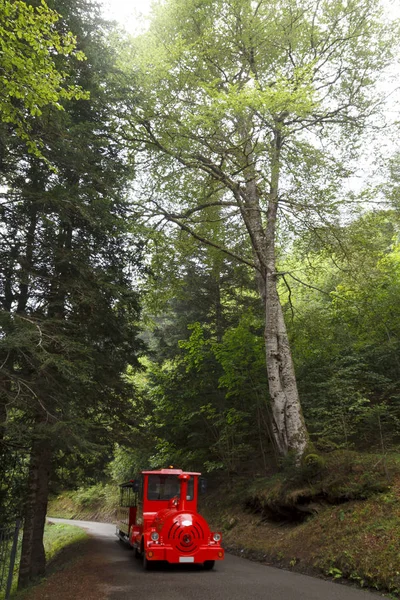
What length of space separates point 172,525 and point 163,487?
1.71 meters

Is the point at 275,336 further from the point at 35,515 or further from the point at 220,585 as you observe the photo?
the point at 35,515

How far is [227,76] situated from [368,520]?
1302 centimetres

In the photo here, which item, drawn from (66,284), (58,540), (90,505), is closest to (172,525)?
(66,284)

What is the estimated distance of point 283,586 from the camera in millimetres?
6332

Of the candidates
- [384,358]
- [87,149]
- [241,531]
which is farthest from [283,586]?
[87,149]

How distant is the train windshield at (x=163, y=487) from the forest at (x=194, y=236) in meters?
1.44

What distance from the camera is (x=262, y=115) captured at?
10867 millimetres

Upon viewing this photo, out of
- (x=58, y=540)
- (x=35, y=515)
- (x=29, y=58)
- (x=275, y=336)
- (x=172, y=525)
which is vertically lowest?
(x=58, y=540)

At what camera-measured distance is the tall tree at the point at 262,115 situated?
11.2 meters

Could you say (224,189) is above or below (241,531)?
above

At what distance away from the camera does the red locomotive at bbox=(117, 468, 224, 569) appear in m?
7.64

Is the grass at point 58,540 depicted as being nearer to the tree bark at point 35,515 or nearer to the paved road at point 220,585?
the tree bark at point 35,515

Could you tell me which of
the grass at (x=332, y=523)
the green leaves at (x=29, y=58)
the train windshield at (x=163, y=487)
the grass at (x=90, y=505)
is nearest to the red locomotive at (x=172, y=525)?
the train windshield at (x=163, y=487)

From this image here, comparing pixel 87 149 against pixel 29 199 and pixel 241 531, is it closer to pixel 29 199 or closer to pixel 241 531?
pixel 29 199
